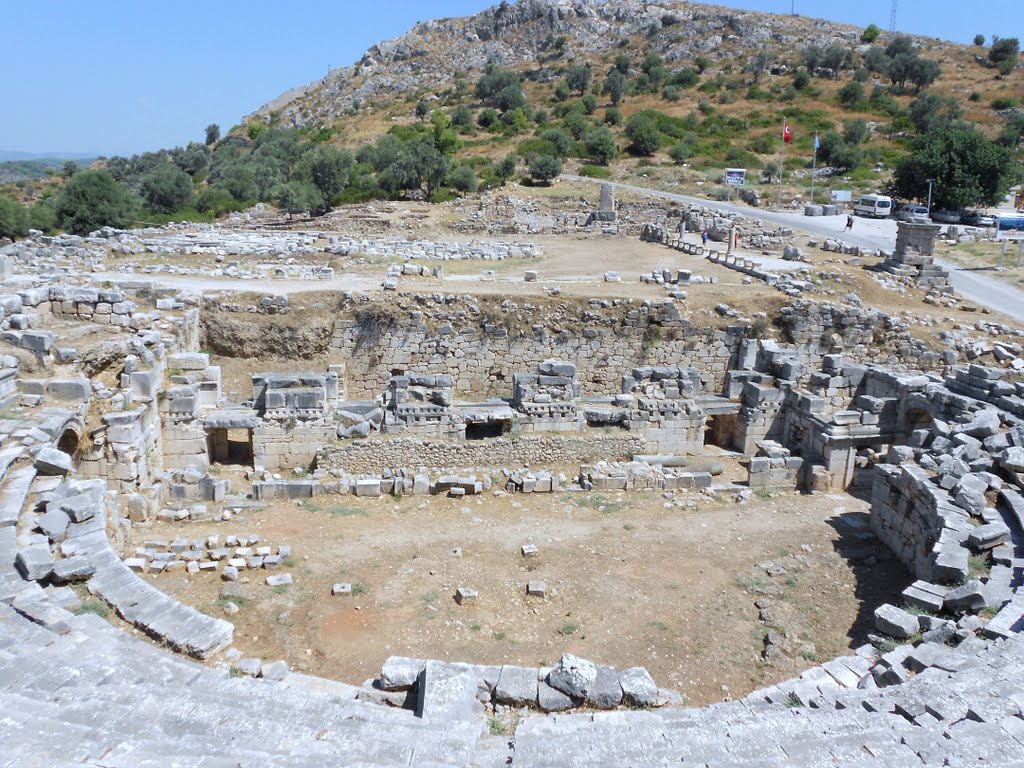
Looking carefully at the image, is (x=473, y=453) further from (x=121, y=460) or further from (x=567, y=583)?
(x=121, y=460)

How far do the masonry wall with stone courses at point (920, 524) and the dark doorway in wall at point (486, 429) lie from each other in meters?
7.62

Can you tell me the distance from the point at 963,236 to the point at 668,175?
20.7 metres

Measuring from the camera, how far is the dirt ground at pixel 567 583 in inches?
408

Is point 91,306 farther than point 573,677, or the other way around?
point 91,306

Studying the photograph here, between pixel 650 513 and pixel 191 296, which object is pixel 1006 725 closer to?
pixel 650 513

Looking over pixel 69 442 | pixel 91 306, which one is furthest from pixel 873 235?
pixel 69 442

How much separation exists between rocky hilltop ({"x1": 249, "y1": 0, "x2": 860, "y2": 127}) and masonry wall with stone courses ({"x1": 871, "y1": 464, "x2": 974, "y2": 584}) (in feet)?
264

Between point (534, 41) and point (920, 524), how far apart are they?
327 feet

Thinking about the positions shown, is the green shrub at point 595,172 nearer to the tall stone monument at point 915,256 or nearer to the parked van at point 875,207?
the parked van at point 875,207

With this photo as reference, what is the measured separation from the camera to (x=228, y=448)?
56.6 ft

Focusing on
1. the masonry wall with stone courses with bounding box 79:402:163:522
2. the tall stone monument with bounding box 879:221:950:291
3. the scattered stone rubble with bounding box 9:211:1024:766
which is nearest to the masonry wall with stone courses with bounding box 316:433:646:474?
the scattered stone rubble with bounding box 9:211:1024:766

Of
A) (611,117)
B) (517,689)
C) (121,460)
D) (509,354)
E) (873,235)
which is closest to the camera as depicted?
(517,689)

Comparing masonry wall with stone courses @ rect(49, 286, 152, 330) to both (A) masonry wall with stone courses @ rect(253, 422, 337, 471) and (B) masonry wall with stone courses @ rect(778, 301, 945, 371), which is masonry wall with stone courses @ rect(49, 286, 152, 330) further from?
(B) masonry wall with stone courses @ rect(778, 301, 945, 371)

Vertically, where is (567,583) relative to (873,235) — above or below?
below
